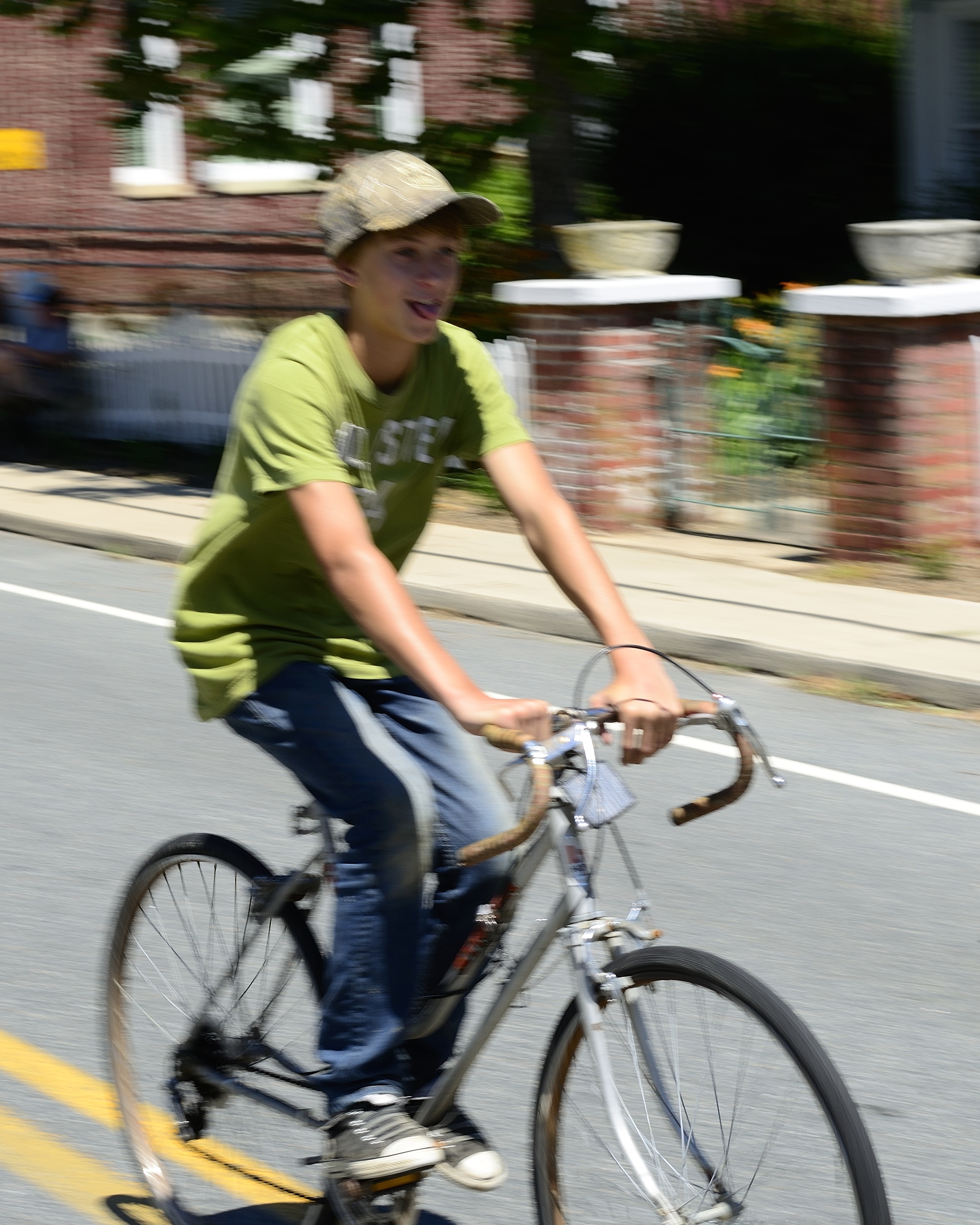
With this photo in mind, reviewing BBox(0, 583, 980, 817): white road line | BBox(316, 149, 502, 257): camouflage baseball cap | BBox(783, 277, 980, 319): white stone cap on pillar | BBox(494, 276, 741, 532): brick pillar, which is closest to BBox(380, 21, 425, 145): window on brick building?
BBox(494, 276, 741, 532): brick pillar

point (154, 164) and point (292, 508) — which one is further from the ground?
point (292, 508)

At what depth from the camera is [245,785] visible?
20.8 feet

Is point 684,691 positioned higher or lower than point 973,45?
lower

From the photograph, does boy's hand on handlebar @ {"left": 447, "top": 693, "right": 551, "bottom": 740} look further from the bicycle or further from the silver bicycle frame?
the silver bicycle frame

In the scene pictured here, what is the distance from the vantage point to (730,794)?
8.63 ft

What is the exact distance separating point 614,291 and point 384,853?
28.8ft

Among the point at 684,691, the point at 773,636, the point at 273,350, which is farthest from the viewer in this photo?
the point at 773,636

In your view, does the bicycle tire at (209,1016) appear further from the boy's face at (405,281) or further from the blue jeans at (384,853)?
the boy's face at (405,281)

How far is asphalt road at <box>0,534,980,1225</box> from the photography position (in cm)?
372

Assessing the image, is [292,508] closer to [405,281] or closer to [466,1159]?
[405,281]

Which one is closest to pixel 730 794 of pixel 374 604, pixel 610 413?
pixel 374 604

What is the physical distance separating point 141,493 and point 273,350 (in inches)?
432

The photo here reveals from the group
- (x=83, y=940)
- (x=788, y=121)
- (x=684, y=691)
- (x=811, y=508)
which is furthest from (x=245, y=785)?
(x=788, y=121)

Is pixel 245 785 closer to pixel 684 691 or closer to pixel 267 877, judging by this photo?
pixel 684 691
